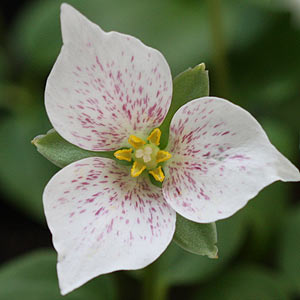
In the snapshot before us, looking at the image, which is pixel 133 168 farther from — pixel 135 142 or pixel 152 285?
pixel 152 285

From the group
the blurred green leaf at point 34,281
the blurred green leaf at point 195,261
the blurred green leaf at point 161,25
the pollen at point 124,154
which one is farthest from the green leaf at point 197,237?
the blurred green leaf at point 161,25

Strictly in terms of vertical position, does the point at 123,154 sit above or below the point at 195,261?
above

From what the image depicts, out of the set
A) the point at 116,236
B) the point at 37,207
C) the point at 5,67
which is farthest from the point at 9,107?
the point at 116,236

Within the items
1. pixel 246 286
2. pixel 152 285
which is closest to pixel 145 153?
pixel 152 285

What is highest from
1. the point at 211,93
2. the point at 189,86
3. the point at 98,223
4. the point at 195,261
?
the point at 189,86

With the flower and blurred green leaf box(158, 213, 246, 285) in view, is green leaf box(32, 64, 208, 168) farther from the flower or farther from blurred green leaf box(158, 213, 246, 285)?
blurred green leaf box(158, 213, 246, 285)
